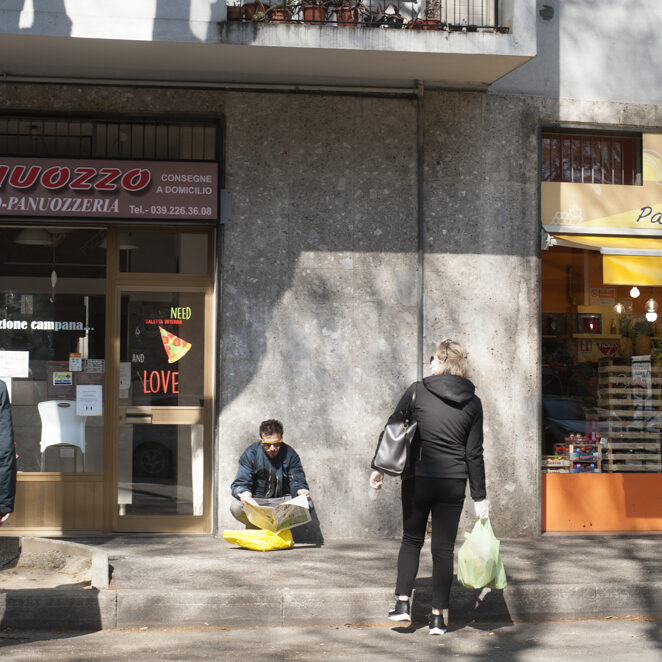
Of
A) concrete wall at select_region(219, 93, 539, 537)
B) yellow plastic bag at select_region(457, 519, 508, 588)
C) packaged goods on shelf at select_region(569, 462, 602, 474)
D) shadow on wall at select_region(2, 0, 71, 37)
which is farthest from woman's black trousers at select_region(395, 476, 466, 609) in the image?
shadow on wall at select_region(2, 0, 71, 37)

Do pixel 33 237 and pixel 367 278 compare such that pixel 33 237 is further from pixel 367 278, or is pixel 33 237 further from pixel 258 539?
pixel 258 539

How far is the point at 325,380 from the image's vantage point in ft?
31.8

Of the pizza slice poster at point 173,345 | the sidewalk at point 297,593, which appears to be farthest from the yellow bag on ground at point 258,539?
the pizza slice poster at point 173,345

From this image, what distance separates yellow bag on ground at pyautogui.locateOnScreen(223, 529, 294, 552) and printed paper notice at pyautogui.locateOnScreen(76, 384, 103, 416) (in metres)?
1.90

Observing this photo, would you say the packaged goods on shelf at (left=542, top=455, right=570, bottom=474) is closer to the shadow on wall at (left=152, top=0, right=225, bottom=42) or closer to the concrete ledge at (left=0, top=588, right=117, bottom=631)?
the concrete ledge at (left=0, top=588, right=117, bottom=631)

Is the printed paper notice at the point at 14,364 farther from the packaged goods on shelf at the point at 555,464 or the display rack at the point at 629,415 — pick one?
the display rack at the point at 629,415

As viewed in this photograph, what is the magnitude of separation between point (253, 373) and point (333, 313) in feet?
3.07

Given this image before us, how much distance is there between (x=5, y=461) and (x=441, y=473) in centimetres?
263

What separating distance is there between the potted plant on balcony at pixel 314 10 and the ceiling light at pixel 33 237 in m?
3.15

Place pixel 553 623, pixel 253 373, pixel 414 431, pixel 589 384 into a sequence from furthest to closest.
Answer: pixel 589 384 < pixel 253 373 < pixel 553 623 < pixel 414 431

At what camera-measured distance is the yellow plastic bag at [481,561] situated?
666 centimetres

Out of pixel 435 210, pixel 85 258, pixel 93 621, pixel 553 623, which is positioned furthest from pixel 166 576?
pixel 435 210

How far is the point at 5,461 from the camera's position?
599 cm

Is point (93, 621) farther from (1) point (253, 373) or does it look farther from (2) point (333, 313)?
(2) point (333, 313)
